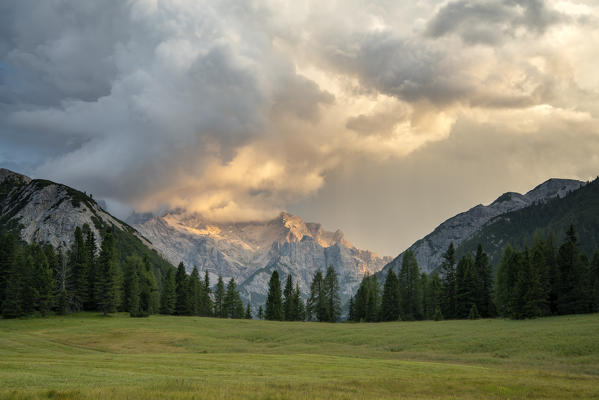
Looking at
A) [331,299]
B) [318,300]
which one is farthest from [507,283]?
[318,300]

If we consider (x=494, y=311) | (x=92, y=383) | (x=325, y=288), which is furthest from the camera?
(x=325, y=288)

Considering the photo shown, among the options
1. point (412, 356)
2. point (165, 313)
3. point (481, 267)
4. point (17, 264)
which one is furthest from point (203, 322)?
point (481, 267)

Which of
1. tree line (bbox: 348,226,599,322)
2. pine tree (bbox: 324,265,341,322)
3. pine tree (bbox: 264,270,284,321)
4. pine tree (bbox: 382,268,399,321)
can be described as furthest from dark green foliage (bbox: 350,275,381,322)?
pine tree (bbox: 264,270,284,321)

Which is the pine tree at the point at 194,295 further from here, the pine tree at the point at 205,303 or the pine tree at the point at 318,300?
the pine tree at the point at 318,300

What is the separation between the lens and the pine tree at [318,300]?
422 ft

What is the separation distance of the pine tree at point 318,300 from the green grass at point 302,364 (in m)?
55.2

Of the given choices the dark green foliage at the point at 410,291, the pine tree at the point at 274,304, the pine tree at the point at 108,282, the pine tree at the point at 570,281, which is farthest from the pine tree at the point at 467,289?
the pine tree at the point at 108,282

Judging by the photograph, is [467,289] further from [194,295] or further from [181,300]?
[181,300]

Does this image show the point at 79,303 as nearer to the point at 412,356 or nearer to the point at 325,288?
the point at 325,288

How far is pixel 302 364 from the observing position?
35656 millimetres

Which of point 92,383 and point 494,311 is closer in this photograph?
point 92,383

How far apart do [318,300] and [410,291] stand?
28912 millimetres

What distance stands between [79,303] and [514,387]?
107770 millimetres

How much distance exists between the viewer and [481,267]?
334ft
